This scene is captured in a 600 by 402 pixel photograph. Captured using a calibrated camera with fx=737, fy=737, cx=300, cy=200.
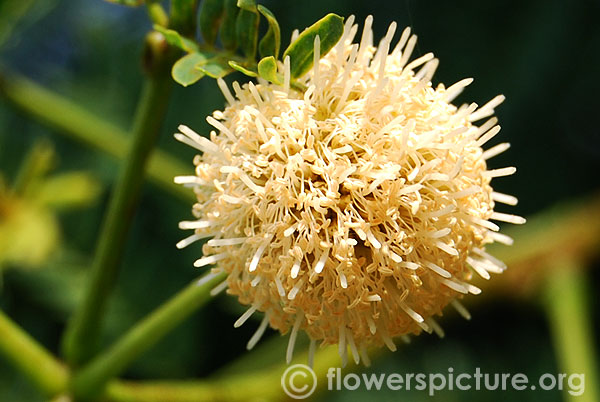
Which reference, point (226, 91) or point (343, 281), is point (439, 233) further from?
point (226, 91)

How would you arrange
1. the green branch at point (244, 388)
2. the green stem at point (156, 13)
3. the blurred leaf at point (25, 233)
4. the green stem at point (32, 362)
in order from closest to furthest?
1. the green stem at point (156, 13)
2. the green stem at point (32, 362)
3. the green branch at point (244, 388)
4. the blurred leaf at point (25, 233)

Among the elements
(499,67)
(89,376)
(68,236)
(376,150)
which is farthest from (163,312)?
(499,67)

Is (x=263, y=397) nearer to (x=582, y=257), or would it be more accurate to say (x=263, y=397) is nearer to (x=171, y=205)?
(x=171, y=205)

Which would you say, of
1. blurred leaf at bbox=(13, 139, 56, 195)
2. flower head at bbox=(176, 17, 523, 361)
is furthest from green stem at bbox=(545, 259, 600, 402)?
blurred leaf at bbox=(13, 139, 56, 195)

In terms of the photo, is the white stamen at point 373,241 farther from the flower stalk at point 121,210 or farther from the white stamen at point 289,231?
the flower stalk at point 121,210

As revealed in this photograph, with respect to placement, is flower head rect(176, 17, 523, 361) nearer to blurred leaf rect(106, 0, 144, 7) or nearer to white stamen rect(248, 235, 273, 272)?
white stamen rect(248, 235, 273, 272)

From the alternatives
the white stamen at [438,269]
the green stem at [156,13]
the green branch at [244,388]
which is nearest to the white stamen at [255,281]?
the white stamen at [438,269]
